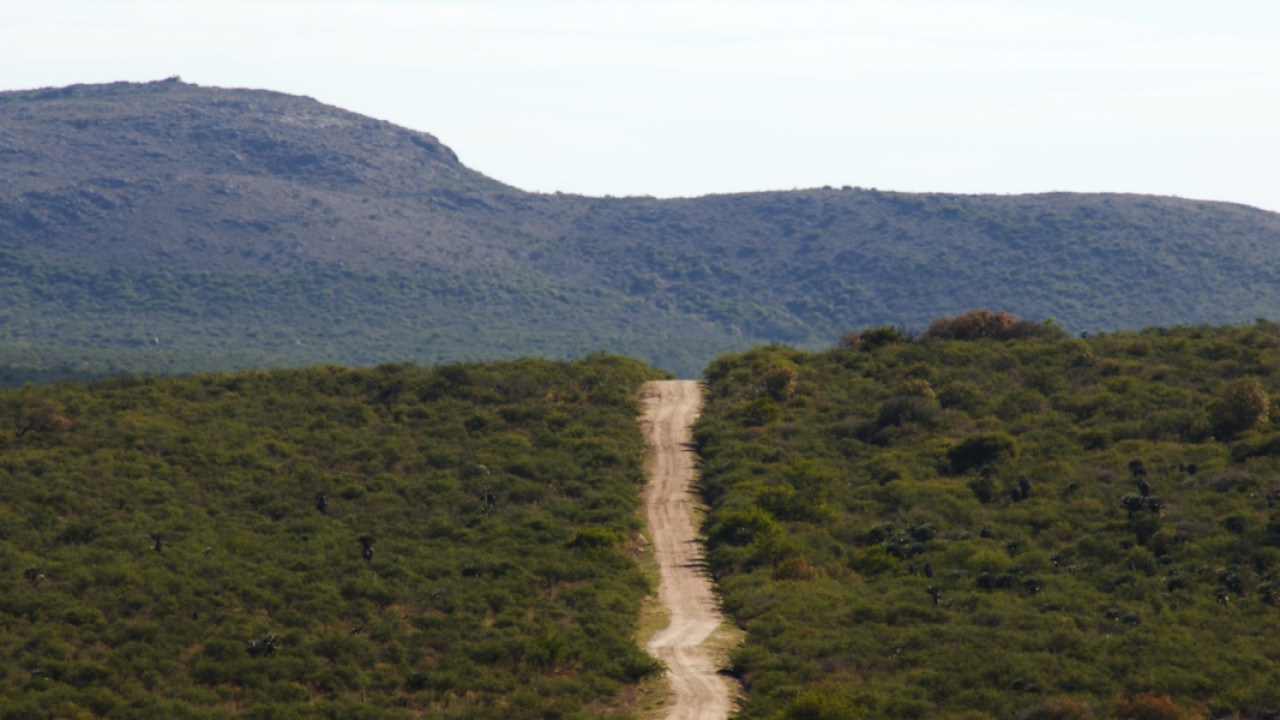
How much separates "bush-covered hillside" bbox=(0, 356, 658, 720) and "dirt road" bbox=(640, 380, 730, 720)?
970mm

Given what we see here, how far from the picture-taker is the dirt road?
2955 centimetres

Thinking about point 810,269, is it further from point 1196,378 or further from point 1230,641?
point 1230,641

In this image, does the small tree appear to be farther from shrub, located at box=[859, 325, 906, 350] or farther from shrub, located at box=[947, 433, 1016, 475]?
shrub, located at box=[859, 325, 906, 350]

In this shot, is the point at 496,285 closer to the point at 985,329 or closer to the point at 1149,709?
the point at 985,329

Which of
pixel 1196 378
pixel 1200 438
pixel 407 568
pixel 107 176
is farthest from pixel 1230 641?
pixel 107 176

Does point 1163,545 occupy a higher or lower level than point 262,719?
higher

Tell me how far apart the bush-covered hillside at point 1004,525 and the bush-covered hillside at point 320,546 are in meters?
4.43

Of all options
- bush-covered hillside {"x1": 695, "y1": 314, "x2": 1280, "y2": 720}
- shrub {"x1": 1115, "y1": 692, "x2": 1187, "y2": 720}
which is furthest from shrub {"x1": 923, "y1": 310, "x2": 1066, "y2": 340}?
shrub {"x1": 1115, "y1": 692, "x2": 1187, "y2": 720}

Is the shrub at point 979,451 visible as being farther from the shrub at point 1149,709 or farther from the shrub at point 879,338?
the shrub at point 1149,709

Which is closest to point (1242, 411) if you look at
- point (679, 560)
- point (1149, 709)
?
point (679, 560)

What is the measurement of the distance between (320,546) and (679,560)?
1099cm

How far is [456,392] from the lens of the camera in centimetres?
5516

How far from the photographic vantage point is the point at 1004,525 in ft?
130

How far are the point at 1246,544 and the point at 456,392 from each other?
32.0 metres
